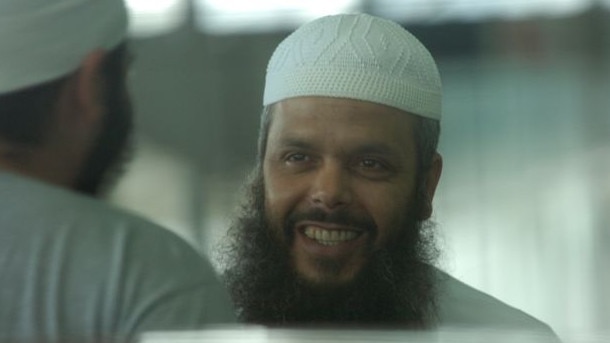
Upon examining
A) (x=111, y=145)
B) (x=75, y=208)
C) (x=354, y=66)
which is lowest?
(x=75, y=208)

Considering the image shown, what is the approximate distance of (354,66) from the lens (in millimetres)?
3432

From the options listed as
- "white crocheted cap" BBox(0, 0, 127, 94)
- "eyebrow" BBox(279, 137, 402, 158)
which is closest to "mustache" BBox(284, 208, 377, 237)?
"eyebrow" BBox(279, 137, 402, 158)

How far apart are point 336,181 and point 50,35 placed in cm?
53

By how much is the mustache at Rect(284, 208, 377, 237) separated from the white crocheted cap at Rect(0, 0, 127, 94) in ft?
1.39

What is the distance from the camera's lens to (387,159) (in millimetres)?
3420

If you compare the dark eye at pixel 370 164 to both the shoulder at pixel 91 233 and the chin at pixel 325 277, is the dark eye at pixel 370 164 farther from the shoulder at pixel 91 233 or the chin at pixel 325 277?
the shoulder at pixel 91 233

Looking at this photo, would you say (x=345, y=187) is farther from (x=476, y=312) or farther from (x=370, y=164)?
(x=476, y=312)

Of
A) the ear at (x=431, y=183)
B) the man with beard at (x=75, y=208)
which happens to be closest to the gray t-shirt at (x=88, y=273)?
the man with beard at (x=75, y=208)

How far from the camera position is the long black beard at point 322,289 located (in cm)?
338

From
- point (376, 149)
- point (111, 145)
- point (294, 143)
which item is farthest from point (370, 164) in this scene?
point (111, 145)

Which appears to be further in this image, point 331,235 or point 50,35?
point 331,235

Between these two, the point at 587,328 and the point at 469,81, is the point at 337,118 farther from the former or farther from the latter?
the point at 587,328

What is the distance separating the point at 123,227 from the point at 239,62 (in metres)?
0.33

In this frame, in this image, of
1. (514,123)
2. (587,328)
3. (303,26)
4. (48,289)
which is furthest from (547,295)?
(48,289)
